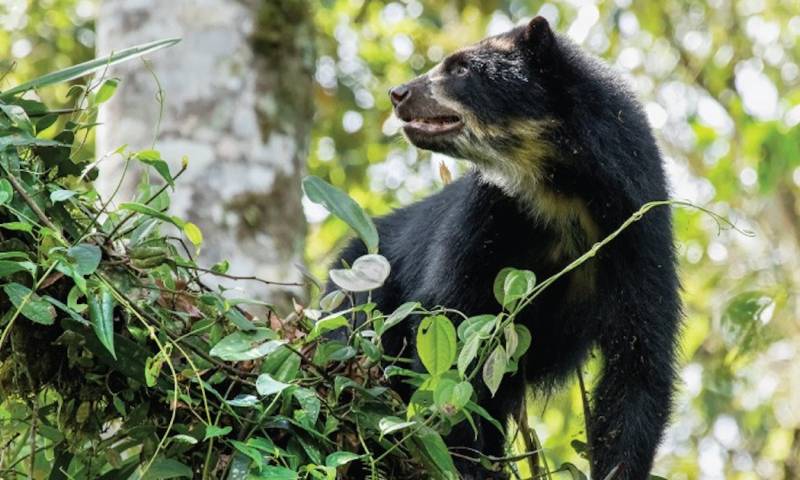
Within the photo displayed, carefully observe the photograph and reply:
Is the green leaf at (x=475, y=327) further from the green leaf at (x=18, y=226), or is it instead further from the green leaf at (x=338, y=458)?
the green leaf at (x=18, y=226)

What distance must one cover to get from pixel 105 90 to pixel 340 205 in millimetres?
653

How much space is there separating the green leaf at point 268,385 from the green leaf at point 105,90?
849 mm

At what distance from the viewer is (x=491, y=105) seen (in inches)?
169

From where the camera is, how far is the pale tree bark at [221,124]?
15.3 ft

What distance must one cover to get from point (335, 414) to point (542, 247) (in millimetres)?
1609

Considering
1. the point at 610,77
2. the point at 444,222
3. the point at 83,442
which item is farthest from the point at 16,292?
the point at 610,77

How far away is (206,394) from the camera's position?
2.69 metres

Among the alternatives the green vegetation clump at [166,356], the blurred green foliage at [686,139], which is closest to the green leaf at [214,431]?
the green vegetation clump at [166,356]

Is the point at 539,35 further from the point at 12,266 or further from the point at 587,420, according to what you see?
the point at 12,266

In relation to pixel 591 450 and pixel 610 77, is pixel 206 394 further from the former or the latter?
pixel 610 77

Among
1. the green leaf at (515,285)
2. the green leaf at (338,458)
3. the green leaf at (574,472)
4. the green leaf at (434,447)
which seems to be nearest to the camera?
the green leaf at (338,458)

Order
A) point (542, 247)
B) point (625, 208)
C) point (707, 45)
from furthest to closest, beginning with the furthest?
point (707, 45), point (542, 247), point (625, 208)

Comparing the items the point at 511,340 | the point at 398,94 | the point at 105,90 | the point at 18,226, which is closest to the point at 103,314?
the point at 18,226

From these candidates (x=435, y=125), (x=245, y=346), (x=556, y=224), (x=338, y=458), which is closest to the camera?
(x=338, y=458)
